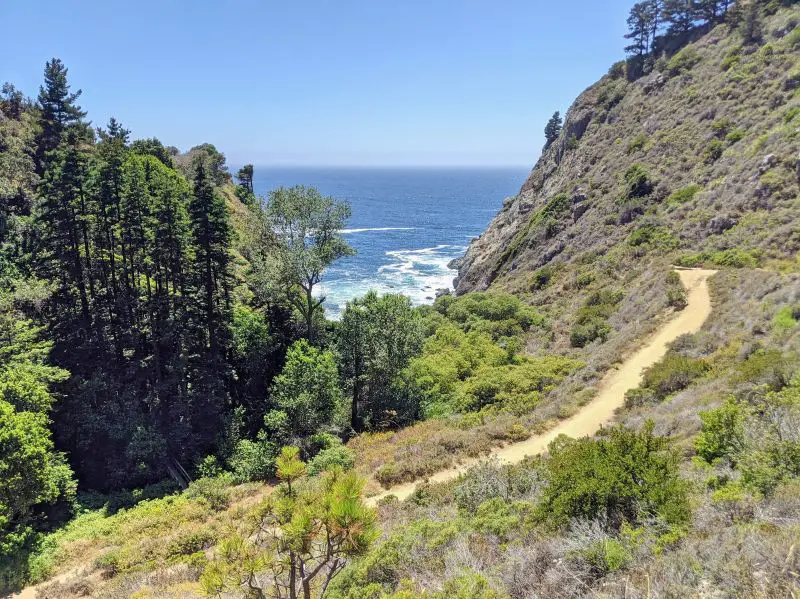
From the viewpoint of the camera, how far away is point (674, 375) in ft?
55.5

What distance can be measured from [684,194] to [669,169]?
5.63m

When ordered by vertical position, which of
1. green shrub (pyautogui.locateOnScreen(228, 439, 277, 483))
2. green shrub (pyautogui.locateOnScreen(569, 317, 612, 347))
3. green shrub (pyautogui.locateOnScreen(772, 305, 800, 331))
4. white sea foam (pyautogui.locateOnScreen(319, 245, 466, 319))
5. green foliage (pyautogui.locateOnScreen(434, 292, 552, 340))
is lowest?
green shrub (pyautogui.locateOnScreen(228, 439, 277, 483))

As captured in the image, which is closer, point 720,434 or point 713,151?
point 720,434

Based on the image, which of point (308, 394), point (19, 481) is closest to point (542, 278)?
point (308, 394)

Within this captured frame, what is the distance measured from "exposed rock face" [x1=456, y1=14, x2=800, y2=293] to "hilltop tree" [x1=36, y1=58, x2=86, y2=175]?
43442 mm

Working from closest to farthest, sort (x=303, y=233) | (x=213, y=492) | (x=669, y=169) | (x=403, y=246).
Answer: (x=213, y=492) → (x=303, y=233) → (x=669, y=169) → (x=403, y=246)

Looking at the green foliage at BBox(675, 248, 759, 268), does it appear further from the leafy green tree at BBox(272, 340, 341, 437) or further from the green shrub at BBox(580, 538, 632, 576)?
the green shrub at BBox(580, 538, 632, 576)

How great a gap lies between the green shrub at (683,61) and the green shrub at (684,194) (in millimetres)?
24311

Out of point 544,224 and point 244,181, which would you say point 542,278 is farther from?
point 244,181

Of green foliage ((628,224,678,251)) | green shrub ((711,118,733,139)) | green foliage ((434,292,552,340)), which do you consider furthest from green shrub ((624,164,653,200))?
green foliage ((434,292,552,340))

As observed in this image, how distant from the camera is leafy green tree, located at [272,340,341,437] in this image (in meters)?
20.5

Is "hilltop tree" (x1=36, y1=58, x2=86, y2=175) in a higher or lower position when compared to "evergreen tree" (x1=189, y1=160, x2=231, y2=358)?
higher

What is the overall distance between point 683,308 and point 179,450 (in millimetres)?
27389

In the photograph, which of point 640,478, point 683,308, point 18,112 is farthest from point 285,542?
point 18,112
